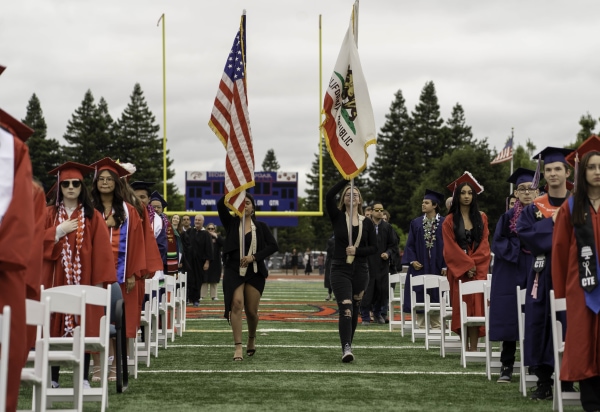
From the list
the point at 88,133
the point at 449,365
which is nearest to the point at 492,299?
the point at 449,365

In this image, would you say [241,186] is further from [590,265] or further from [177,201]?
[177,201]

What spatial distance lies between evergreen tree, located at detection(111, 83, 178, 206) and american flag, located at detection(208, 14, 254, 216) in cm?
7199

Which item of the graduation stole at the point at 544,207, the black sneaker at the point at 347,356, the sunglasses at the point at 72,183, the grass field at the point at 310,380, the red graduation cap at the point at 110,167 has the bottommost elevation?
the grass field at the point at 310,380

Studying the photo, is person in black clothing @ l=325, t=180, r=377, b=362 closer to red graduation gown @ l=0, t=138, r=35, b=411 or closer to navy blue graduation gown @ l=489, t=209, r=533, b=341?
navy blue graduation gown @ l=489, t=209, r=533, b=341

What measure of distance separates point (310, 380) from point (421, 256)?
692 centimetres

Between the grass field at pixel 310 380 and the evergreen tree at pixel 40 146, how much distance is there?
71239mm

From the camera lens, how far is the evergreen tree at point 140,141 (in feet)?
286

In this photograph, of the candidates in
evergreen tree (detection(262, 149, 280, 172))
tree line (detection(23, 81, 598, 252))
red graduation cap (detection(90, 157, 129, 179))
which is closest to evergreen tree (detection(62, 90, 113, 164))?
tree line (detection(23, 81, 598, 252))

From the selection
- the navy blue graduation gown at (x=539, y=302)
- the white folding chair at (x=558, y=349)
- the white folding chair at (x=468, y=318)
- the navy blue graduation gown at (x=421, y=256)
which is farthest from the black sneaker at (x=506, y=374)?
the navy blue graduation gown at (x=421, y=256)

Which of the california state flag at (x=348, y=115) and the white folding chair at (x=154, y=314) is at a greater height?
the california state flag at (x=348, y=115)

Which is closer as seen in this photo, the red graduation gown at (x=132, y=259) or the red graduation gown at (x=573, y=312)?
the red graduation gown at (x=573, y=312)

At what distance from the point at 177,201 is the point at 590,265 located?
100290mm

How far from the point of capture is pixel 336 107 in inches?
531

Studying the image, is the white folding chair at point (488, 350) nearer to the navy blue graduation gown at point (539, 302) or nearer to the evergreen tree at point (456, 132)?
the navy blue graduation gown at point (539, 302)
